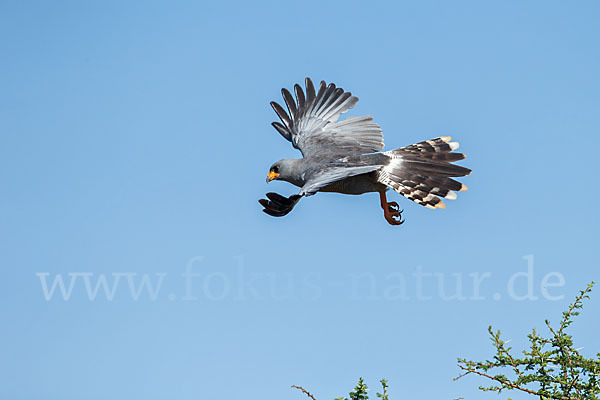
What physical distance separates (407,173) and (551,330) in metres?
3.78

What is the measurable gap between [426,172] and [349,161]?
110 centimetres

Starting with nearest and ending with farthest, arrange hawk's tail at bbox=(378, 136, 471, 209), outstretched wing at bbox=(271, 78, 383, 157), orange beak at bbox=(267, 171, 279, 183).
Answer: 1. hawk's tail at bbox=(378, 136, 471, 209)
2. orange beak at bbox=(267, 171, 279, 183)
3. outstretched wing at bbox=(271, 78, 383, 157)

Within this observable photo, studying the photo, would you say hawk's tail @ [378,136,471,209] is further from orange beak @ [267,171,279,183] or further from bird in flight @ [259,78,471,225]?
orange beak @ [267,171,279,183]

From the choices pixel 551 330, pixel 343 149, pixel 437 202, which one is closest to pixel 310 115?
pixel 343 149

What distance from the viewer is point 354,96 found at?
38.4 ft

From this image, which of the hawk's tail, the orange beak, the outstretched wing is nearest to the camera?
the hawk's tail

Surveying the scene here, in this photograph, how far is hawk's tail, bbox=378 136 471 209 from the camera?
8.58 meters

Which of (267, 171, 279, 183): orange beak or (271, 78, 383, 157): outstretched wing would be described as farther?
(271, 78, 383, 157): outstretched wing

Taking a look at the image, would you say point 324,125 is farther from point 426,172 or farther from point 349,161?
point 426,172

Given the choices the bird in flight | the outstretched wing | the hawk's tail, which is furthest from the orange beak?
the hawk's tail

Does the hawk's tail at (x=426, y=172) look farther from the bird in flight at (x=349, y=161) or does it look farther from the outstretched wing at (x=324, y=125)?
the outstretched wing at (x=324, y=125)

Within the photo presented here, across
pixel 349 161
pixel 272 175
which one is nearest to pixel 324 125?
pixel 272 175

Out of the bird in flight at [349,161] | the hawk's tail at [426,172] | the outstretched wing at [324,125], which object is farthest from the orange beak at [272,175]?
the hawk's tail at [426,172]

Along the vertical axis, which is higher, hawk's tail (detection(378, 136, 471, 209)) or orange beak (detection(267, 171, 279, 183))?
orange beak (detection(267, 171, 279, 183))
